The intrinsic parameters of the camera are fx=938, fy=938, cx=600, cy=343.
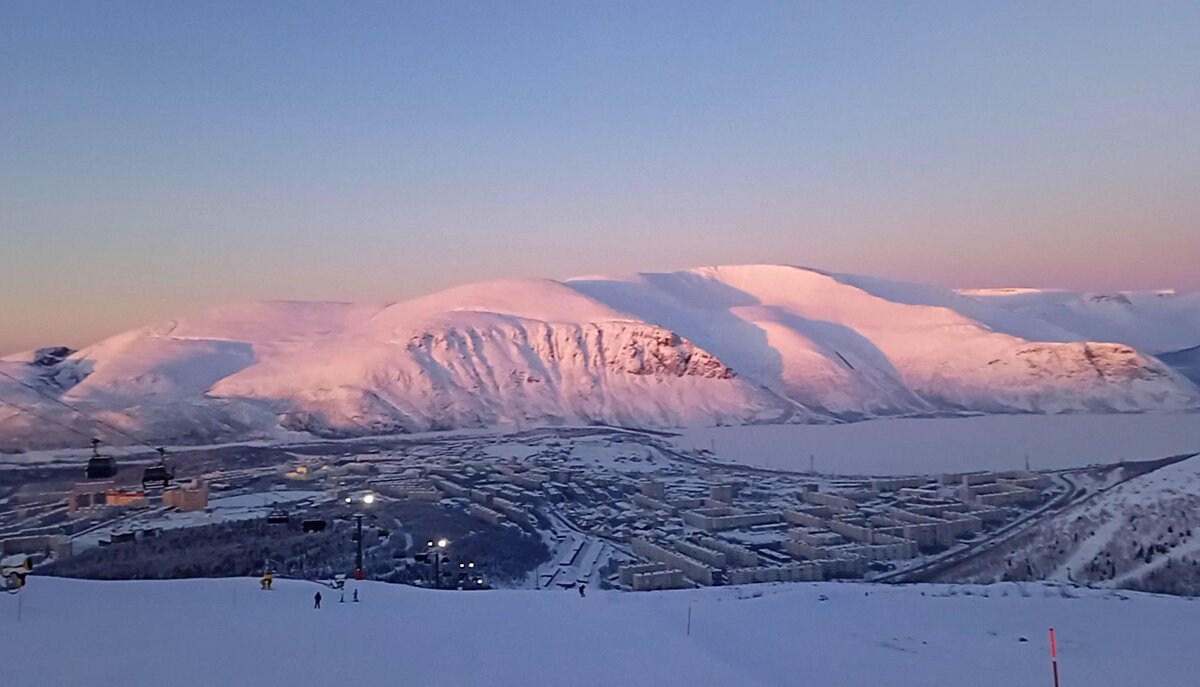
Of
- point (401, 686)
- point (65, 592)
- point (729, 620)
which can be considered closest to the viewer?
point (401, 686)

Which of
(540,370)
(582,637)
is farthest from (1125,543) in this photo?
(540,370)

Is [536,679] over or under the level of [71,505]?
over

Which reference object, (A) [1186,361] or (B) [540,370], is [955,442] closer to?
(B) [540,370]

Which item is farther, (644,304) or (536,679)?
(644,304)

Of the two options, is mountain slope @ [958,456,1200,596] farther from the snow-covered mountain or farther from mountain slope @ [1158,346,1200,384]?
mountain slope @ [1158,346,1200,384]

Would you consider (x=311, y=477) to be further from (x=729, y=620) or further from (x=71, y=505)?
(x=729, y=620)

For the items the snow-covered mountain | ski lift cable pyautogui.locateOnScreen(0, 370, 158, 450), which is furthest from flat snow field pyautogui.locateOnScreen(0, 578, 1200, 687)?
the snow-covered mountain

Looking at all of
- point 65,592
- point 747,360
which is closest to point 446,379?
point 747,360

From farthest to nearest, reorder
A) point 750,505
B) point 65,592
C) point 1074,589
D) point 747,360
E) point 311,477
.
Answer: point 747,360
point 311,477
point 750,505
point 1074,589
point 65,592
